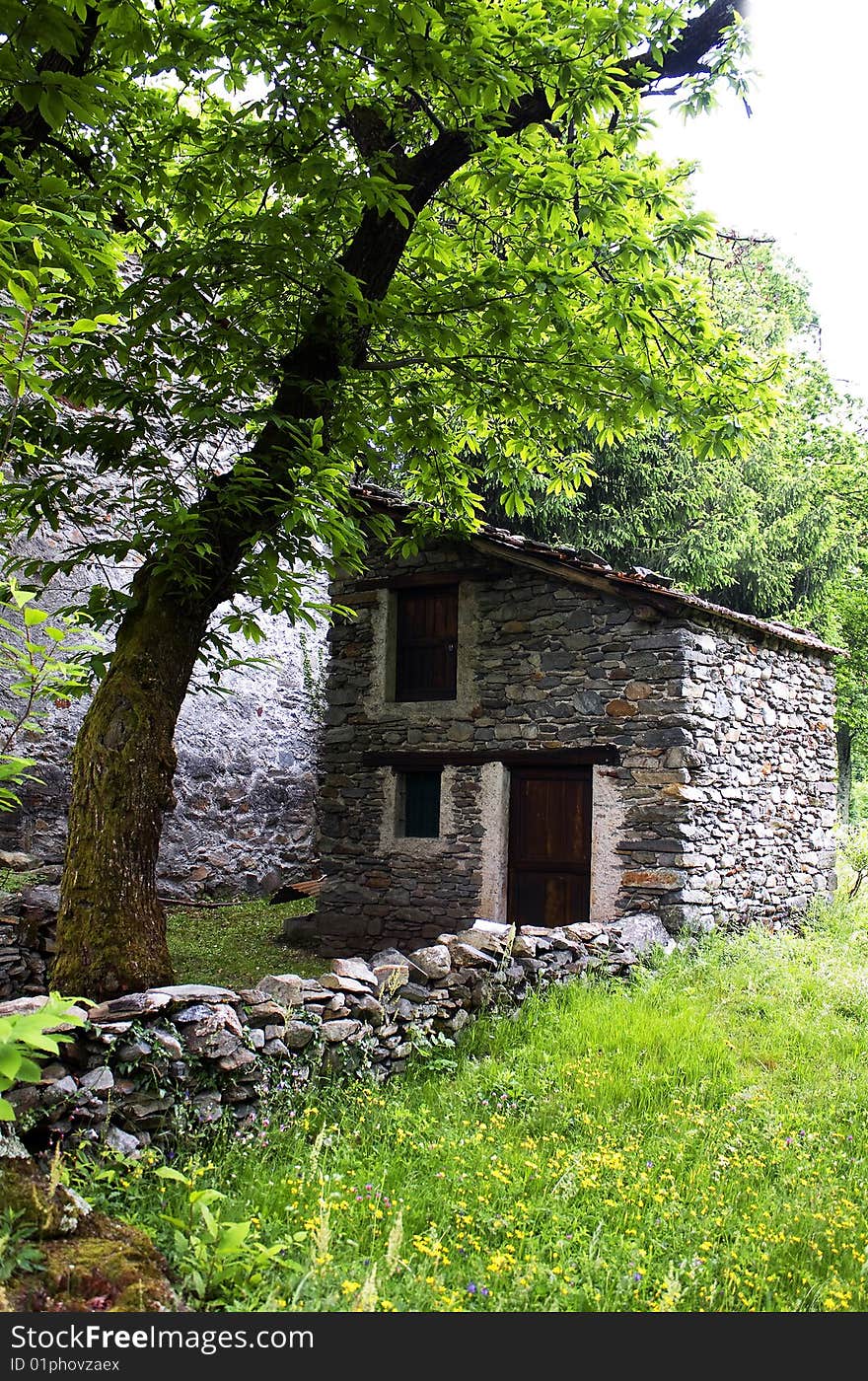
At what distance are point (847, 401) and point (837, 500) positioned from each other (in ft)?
12.3

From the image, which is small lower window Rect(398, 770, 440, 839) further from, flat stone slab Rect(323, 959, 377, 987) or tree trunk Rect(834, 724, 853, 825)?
tree trunk Rect(834, 724, 853, 825)

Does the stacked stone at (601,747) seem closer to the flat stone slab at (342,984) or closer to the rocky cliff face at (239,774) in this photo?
the rocky cliff face at (239,774)

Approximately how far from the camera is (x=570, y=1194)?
13.3ft

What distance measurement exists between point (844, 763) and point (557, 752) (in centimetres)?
1348

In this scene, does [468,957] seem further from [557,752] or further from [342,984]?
[557,752]

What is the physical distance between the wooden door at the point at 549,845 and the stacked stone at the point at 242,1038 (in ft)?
8.16

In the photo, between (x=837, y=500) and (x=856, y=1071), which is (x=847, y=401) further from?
(x=856, y=1071)

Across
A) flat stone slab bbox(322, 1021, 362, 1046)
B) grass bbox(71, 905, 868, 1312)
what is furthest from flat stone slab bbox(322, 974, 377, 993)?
grass bbox(71, 905, 868, 1312)

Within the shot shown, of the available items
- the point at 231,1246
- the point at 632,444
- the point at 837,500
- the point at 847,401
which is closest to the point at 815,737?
the point at 632,444

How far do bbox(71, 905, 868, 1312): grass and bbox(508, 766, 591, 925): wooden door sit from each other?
2667mm

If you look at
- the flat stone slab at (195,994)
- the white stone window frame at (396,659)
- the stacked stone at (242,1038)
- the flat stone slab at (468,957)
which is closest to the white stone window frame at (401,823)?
the white stone window frame at (396,659)

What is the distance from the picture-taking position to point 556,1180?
4242 millimetres

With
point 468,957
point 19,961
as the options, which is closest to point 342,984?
point 468,957

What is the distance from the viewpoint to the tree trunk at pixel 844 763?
19.4 metres
